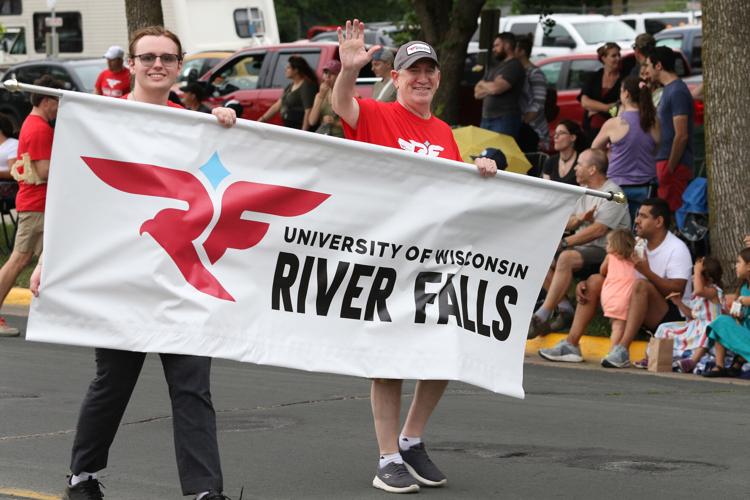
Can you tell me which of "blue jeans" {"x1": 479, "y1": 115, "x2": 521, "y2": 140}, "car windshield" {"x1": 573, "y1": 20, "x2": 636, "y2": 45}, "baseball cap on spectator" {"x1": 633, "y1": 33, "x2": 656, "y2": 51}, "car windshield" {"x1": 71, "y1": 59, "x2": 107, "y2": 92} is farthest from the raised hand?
"car windshield" {"x1": 573, "y1": 20, "x2": 636, "y2": 45}

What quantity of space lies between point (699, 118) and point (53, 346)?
31.4 feet

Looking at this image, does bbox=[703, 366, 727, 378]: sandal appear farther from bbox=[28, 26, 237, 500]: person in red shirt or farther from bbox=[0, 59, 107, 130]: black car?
bbox=[0, 59, 107, 130]: black car

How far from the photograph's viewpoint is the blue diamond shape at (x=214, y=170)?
6.18m

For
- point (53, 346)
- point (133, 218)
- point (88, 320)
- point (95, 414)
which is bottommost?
point (53, 346)

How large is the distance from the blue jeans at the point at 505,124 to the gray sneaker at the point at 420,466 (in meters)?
10.9

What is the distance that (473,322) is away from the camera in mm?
6586

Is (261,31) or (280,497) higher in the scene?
(261,31)

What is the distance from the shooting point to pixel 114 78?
2058cm

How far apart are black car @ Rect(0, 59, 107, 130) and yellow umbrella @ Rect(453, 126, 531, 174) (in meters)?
12.4

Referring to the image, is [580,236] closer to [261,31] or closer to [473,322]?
[473,322]

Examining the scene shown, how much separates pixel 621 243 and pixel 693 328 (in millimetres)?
975

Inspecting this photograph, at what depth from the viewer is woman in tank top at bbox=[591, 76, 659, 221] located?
1359 cm

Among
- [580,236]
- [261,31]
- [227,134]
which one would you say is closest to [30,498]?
[227,134]

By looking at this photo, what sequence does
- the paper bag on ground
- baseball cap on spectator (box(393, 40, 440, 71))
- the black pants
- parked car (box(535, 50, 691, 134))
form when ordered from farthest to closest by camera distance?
parked car (box(535, 50, 691, 134))
the paper bag on ground
baseball cap on spectator (box(393, 40, 440, 71))
the black pants
